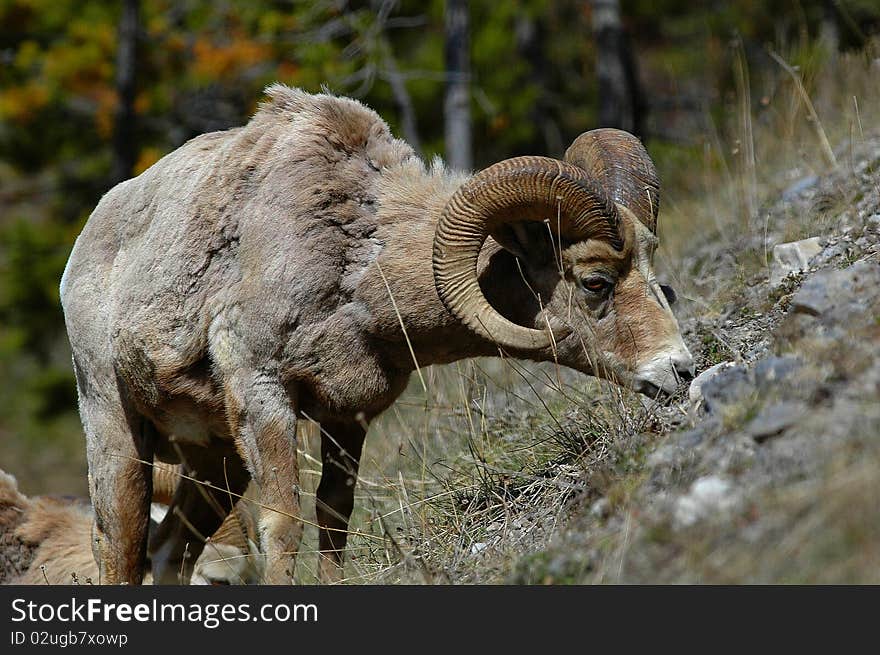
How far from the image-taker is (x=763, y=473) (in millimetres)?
4172

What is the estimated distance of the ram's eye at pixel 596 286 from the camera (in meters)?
5.92

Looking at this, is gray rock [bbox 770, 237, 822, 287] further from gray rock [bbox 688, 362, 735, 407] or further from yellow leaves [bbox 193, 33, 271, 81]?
yellow leaves [bbox 193, 33, 271, 81]

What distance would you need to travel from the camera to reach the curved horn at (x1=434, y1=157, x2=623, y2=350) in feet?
18.8

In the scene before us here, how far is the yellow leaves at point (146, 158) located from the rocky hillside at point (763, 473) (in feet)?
49.0

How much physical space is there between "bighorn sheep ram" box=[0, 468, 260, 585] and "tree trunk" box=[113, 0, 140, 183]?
34.8 ft

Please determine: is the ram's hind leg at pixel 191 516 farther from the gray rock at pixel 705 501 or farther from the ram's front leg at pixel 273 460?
the gray rock at pixel 705 501

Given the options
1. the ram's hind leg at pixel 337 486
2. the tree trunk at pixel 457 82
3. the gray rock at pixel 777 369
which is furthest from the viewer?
the tree trunk at pixel 457 82

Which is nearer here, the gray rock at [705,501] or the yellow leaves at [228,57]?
the gray rock at [705,501]

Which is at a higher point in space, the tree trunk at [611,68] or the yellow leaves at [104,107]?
the yellow leaves at [104,107]

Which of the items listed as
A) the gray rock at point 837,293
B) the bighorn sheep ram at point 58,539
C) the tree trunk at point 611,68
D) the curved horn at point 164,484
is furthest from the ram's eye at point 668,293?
the tree trunk at point 611,68

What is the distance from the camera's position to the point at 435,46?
815 inches

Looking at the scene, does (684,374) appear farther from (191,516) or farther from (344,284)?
(191,516)

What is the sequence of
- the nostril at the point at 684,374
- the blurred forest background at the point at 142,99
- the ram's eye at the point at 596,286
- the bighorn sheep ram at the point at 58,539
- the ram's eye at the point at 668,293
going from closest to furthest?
the nostril at the point at 684,374 → the ram's eye at the point at 596,286 → the ram's eye at the point at 668,293 → the bighorn sheep ram at the point at 58,539 → the blurred forest background at the point at 142,99

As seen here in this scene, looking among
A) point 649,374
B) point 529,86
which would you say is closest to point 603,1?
point 529,86
